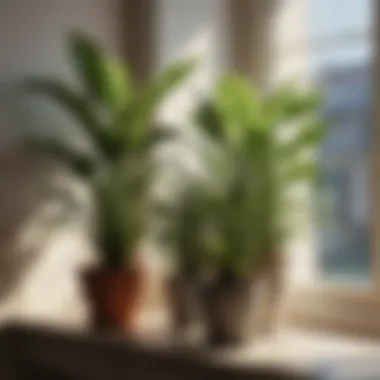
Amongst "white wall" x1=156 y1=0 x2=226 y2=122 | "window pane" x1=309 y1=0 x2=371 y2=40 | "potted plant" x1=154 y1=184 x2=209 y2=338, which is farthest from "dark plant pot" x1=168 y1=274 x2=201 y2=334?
"window pane" x1=309 y1=0 x2=371 y2=40

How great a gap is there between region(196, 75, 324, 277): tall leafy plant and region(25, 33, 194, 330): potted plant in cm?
23

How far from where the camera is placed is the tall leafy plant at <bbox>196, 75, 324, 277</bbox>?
6.79 feet

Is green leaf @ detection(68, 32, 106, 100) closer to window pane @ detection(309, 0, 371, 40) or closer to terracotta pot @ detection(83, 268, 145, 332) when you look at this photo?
terracotta pot @ detection(83, 268, 145, 332)

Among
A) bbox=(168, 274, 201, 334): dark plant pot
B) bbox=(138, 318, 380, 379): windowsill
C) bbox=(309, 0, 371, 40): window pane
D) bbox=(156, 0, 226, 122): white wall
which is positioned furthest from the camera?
bbox=(156, 0, 226, 122): white wall

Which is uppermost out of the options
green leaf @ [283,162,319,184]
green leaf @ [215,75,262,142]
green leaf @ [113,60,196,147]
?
green leaf @ [113,60,196,147]

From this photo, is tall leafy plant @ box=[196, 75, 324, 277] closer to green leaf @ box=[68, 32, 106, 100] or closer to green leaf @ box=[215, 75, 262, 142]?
green leaf @ box=[215, 75, 262, 142]

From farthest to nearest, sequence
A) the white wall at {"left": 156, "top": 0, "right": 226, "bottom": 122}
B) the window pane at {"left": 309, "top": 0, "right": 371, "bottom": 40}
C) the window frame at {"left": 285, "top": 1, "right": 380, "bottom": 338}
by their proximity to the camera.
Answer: the white wall at {"left": 156, "top": 0, "right": 226, "bottom": 122}, the window pane at {"left": 309, "top": 0, "right": 371, "bottom": 40}, the window frame at {"left": 285, "top": 1, "right": 380, "bottom": 338}

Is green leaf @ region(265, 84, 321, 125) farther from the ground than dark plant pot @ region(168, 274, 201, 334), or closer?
farther from the ground

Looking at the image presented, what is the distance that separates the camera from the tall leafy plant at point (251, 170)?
2070 mm

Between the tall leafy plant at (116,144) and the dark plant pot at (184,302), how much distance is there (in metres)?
0.16

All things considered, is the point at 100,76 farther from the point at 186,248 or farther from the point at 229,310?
the point at 229,310

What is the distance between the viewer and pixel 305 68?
2.58m

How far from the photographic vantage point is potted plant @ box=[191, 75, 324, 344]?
6.68 feet

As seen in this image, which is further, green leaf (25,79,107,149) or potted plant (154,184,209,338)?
green leaf (25,79,107,149)
